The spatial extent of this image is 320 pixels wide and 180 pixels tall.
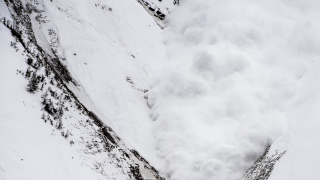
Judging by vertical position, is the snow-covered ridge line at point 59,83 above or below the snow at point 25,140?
above

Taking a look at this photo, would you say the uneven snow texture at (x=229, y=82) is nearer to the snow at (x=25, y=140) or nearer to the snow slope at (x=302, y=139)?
the snow slope at (x=302, y=139)

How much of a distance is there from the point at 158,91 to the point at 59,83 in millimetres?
8403

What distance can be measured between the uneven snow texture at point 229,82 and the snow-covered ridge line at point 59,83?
7.13 feet

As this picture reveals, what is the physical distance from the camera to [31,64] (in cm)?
1224

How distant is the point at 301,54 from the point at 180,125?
12088 mm

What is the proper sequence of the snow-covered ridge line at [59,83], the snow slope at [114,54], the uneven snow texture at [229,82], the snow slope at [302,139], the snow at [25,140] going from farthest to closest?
the snow slope at [114,54]
the uneven snow texture at [229,82]
the snow-covered ridge line at [59,83]
the snow slope at [302,139]
the snow at [25,140]

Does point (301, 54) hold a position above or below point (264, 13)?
below

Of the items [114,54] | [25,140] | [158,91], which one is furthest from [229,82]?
[25,140]

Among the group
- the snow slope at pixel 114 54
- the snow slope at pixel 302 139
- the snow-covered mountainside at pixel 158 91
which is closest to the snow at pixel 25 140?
the snow-covered mountainside at pixel 158 91

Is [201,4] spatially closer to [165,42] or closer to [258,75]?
[165,42]

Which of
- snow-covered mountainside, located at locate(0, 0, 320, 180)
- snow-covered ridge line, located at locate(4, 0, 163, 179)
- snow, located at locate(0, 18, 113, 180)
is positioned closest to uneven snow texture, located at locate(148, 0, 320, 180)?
snow-covered mountainside, located at locate(0, 0, 320, 180)

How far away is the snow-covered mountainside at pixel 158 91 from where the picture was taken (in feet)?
32.9

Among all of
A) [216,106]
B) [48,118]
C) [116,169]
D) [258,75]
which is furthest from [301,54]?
[48,118]

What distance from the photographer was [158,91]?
797 inches
